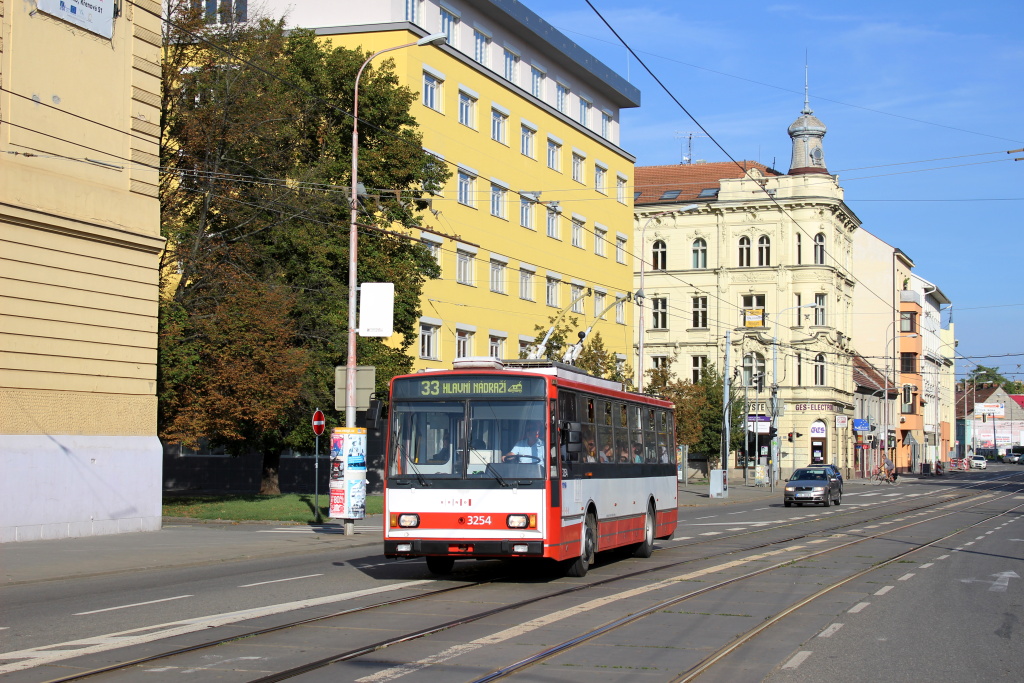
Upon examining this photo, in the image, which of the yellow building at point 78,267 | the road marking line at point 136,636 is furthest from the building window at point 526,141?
the road marking line at point 136,636

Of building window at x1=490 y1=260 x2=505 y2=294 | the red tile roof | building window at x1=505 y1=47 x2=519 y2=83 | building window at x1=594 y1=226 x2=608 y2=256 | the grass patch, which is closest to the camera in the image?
the grass patch

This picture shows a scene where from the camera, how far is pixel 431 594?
14367mm

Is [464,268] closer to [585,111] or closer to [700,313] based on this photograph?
[585,111]

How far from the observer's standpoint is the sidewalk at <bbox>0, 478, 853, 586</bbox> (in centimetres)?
1773

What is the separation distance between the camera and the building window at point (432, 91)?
146ft

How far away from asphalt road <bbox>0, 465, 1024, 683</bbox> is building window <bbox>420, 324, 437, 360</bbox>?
70.2 feet

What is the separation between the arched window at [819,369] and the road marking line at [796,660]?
7299cm

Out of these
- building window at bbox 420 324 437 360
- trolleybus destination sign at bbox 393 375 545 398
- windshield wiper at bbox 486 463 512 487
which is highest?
building window at bbox 420 324 437 360

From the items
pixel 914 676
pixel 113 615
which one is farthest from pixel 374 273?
pixel 914 676

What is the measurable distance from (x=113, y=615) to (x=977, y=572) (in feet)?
42.5

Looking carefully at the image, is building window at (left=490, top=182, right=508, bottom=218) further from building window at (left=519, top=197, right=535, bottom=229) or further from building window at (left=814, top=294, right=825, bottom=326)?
building window at (left=814, top=294, right=825, bottom=326)

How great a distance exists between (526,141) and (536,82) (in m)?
3.04

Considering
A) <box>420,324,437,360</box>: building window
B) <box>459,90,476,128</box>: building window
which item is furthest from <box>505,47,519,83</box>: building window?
<box>420,324,437,360</box>: building window

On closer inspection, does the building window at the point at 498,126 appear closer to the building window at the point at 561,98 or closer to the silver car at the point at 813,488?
the building window at the point at 561,98
